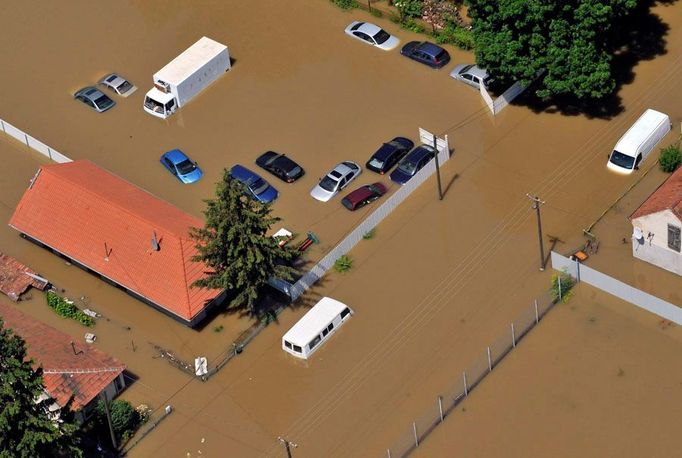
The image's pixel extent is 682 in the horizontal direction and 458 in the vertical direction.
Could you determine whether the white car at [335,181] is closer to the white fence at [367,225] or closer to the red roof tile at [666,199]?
the white fence at [367,225]

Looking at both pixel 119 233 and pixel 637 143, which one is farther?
pixel 637 143

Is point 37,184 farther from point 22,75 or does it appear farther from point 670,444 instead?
point 670,444

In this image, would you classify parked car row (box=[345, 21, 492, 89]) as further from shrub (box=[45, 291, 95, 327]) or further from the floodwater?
shrub (box=[45, 291, 95, 327])

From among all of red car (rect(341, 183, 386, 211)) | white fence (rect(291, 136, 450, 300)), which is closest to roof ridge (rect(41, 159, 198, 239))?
white fence (rect(291, 136, 450, 300))

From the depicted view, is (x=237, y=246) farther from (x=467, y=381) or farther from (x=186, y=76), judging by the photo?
(x=186, y=76)

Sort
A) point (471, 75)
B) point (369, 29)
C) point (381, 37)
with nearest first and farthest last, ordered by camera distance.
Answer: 1. point (471, 75)
2. point (381, 37)
3. point (369, 29)

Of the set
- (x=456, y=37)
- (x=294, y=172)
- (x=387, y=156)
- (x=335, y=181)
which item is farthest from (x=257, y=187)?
(x=456, y=37)

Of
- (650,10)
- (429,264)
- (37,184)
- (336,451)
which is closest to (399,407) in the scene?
(336,451)
